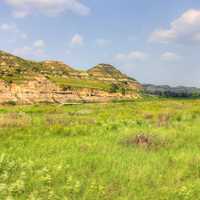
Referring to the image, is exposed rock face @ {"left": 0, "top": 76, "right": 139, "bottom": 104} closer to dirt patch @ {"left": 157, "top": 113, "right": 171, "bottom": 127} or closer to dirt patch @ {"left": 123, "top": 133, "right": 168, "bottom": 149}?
dirt patch @ {"left": 157, "top": 113, "right": 171, "bottom": 127}

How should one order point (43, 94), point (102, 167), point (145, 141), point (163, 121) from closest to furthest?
1. point (102, 167)
2. point (145, 141)
3. point (163, 121)
4. point (43, 94)

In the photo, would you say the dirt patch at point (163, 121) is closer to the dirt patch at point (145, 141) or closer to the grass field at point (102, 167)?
the grass field at point (102, 167)

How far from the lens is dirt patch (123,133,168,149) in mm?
12094

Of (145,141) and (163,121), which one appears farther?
(163,121)

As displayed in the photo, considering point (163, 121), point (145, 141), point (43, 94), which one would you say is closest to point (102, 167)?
point (145, 141)

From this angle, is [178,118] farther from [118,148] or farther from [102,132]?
[118,148]

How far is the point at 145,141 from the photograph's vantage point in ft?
41.7

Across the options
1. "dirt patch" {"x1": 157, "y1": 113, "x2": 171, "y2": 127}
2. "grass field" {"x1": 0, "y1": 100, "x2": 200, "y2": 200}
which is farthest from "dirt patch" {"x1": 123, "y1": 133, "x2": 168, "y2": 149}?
"dirt patch" {"x1": 157, "y1": 113, "x2": 171, "y2": 127}

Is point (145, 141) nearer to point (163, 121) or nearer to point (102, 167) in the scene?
point (102, 167)

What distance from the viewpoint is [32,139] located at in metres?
13.5

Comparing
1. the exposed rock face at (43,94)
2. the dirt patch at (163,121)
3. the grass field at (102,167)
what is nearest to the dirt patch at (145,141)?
the grass field at (102,167)

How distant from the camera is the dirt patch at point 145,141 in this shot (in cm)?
1209

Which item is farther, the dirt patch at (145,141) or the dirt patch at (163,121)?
the dirt patch at (163,121)

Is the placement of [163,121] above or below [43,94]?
below
